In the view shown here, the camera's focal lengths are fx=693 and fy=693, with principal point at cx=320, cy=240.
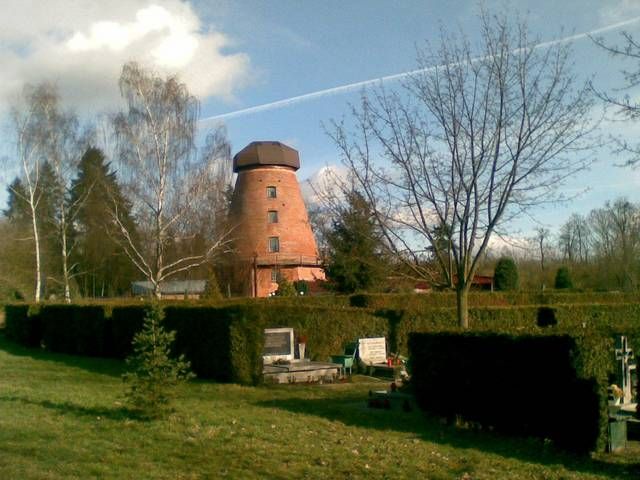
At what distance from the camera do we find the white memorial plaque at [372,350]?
1973 cm

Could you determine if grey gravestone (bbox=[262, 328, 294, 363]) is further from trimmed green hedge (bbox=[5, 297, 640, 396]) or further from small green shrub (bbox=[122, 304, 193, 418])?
small green shrub (bbox=[122, 304, 193, 418])

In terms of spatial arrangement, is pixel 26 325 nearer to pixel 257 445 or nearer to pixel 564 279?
pixel 257 445

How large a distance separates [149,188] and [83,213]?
55.7ft

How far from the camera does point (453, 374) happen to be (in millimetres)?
11227

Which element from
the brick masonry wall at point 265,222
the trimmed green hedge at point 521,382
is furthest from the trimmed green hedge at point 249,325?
the brick masonry wall at point 265,222

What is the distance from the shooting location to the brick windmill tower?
187 ft

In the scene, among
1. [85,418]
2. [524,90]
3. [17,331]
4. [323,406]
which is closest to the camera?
[85,418]

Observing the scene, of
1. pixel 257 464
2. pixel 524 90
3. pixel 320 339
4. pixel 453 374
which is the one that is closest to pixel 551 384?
pixel 453 374

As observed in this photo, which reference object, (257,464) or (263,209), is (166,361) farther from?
(263,209)

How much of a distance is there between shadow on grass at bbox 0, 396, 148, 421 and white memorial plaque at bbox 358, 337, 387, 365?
30.0 feet

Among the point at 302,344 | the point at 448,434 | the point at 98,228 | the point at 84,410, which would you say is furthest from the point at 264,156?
the point at 448,434

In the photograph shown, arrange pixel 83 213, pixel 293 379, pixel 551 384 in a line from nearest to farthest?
pixel 551 384 < pixel 293 379 < pixel 83 213

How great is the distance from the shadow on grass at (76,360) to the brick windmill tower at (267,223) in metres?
26.0

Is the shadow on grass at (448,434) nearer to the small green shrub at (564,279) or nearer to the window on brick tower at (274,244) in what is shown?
the small green shrub at (564,279)
